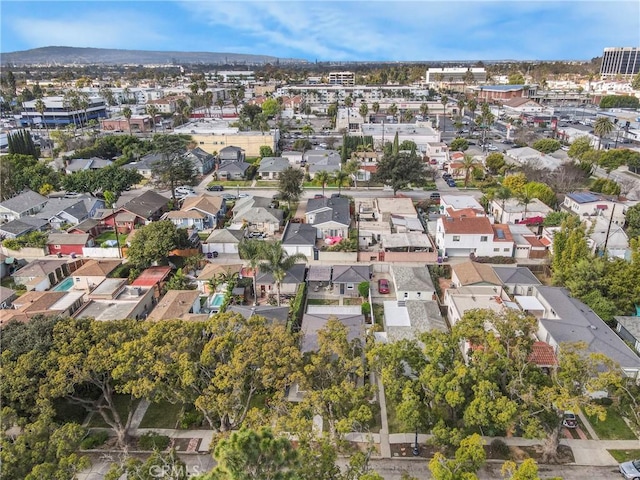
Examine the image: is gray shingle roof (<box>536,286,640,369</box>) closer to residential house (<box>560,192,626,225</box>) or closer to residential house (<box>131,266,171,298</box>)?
residential house (<box>560,192,626,225</box>)

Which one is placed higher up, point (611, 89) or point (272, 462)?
point (611, 89)

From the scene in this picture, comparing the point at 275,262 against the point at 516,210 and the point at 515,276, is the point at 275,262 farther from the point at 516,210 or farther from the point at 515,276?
the point at 516,210

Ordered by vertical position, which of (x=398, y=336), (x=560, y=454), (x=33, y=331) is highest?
(x=33, y=331)

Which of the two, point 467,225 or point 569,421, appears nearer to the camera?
point 569,421

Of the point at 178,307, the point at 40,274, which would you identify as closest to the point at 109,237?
the point at 40,274

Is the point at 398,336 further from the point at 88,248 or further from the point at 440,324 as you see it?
the point at 88,248

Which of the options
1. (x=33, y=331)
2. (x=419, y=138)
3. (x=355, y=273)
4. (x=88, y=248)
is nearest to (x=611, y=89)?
(x=419, y=138)
